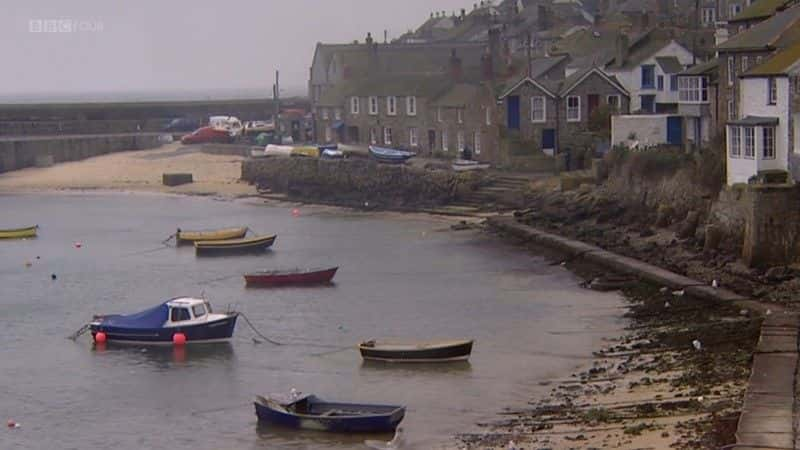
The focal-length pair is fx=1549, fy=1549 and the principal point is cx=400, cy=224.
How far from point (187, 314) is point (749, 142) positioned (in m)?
14.0

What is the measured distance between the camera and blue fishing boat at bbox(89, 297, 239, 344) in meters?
33.4

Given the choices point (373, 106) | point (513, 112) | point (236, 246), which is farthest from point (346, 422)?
point (373, 106)

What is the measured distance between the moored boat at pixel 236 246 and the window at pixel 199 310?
1410 centimetres

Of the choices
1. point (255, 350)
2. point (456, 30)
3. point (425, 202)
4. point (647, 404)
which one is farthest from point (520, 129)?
point (456, 30)

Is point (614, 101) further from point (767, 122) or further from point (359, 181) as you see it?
point (767, 122)

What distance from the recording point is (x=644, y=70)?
55.8 meters

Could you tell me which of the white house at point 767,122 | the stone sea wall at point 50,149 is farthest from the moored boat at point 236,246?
the stone sea wall at point 50,149

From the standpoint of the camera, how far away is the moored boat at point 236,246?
48.2 metres

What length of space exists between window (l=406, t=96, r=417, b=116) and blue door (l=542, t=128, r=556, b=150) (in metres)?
9.40

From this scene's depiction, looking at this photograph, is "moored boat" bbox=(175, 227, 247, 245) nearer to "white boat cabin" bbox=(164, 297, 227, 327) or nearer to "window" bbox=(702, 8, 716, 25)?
"white boat cabin" bbox=(164, 297, 227, 327)

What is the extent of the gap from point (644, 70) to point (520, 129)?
512cm

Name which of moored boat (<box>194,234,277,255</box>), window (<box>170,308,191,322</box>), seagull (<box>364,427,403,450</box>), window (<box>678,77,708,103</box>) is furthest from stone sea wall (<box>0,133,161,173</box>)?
seagull (<box>364,427,403,450</box>)

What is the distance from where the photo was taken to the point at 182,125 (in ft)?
309

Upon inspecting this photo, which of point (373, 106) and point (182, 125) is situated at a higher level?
point (373, 106)
